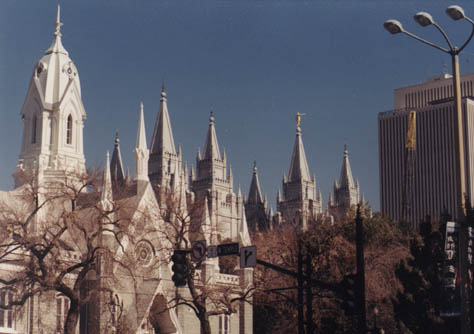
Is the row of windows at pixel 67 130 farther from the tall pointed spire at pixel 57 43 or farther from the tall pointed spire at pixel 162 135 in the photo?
the tall pointed spire at pixel 162 135

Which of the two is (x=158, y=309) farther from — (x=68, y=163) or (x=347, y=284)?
(x=347, y=284)

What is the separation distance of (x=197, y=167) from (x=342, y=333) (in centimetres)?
10113

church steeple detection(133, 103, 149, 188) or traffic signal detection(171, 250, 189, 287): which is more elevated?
church steeple detection(133, 103, 149, 188)

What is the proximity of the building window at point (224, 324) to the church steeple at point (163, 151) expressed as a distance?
240 feet

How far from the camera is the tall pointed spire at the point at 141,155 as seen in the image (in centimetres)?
7644

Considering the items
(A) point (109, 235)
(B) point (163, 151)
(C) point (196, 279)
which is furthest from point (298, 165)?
(A) point (109, 235)

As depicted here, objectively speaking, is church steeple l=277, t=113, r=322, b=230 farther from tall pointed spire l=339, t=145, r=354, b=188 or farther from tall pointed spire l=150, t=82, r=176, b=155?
tall pointed spire l=150, t=82, r=176, b=155

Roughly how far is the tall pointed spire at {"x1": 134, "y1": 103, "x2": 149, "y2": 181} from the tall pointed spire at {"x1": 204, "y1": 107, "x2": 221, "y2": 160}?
61675mm

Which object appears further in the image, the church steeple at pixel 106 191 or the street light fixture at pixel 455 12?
the church steeple at pixel 106 191

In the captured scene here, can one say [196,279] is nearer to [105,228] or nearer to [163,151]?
[105,228]

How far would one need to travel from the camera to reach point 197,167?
14650cm

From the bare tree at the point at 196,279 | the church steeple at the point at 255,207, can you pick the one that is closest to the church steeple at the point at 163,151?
the church steeple at the point at 255,207

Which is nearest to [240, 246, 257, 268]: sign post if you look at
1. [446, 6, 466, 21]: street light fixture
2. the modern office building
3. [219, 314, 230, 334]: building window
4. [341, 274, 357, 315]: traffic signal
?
[341, 274, 357, 315]: traffic signal

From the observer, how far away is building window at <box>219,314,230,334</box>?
197 ft
